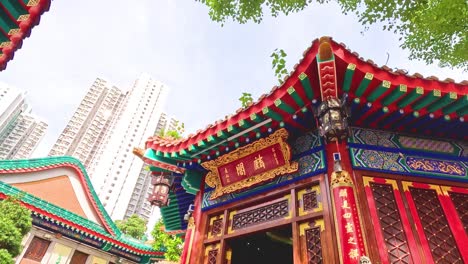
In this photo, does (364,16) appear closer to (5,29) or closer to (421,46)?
(421,46)

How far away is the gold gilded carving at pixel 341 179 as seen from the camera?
12.7 feet

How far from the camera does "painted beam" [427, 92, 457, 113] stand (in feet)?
12.3

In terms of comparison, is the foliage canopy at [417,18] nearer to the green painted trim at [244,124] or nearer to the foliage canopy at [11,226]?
the green painted trim at [244,124]

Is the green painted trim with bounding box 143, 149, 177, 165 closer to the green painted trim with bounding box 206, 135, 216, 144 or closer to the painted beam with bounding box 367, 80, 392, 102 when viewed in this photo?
the green painted trim with bounding box 206, 135, 216, 144

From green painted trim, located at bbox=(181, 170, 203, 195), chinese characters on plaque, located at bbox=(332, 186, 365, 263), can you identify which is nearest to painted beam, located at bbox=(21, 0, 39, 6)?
green painted trim, located at bbox=(181, 170, 203, 195)

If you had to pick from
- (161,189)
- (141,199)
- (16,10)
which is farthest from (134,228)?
(16,10)

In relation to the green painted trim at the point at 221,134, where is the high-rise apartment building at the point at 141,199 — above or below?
above

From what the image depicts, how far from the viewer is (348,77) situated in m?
3.85

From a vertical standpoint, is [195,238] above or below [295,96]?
below

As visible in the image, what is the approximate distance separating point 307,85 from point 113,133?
277 feet

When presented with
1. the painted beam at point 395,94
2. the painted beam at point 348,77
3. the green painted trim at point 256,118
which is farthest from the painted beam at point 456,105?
the green painted trim at point 256,118

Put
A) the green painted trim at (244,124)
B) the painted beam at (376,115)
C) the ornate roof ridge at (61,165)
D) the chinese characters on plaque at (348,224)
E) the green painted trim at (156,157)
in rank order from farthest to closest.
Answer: the ornate roof ridge at (61,165), the green painted trim at (156,157), the green painted trim at (244,124), the painted beam at (376,115), the chinese characters on plaque at (348,224)

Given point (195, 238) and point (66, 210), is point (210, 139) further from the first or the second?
point (66, 210)

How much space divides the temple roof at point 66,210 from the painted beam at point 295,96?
1452 cm
